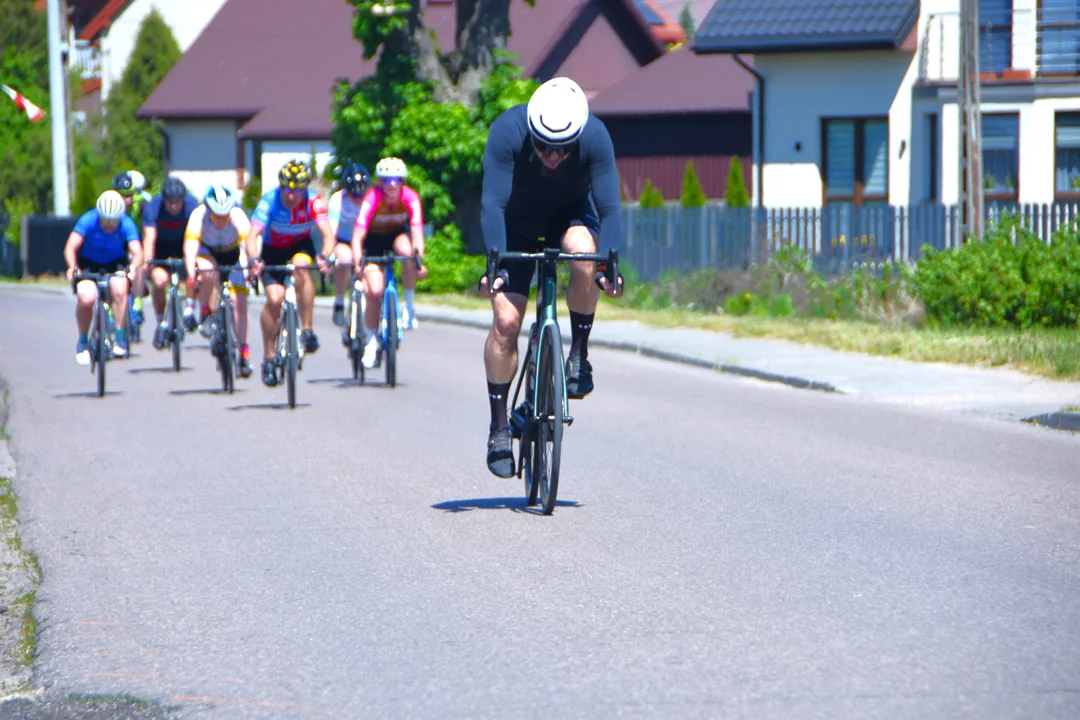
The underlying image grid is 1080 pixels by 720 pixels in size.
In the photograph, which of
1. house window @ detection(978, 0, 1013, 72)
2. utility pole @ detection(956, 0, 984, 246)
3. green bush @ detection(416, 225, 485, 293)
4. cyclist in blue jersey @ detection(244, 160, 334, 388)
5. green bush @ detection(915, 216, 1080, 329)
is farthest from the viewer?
house window @ detection(978, 0, 1013, 72)

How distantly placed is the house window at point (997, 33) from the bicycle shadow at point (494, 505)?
26.1m

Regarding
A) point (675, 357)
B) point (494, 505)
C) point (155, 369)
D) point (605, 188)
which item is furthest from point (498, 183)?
point (155, 369)

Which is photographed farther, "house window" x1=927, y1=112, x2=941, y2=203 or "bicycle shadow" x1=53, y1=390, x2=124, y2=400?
"house window" x1=927, y1=112, x2=941, y2=203

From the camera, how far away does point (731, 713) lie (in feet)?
14.9

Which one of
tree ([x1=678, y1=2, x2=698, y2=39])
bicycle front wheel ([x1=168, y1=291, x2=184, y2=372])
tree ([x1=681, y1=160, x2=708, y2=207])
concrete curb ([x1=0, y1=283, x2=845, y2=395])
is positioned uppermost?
tree ([x1=678, y1=2, x2=698, y2=39])

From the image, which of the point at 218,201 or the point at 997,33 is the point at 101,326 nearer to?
the point at 218,201

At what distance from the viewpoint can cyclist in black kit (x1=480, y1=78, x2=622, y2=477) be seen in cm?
705

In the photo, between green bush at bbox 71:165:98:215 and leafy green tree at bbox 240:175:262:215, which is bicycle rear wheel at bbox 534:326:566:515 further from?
green bush at bbox 71:165:98:215

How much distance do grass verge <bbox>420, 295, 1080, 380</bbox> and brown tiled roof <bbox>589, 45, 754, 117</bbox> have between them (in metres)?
21.6

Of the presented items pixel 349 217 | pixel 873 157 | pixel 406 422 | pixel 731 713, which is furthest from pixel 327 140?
pixel 731 713

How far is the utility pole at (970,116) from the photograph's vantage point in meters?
19.1

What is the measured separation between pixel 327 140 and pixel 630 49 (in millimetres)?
9272

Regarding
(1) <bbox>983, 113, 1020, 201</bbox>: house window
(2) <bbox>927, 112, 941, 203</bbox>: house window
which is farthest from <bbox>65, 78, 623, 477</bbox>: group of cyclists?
(1) <bbox>983, 113, 1020, 201</bbox>: house window

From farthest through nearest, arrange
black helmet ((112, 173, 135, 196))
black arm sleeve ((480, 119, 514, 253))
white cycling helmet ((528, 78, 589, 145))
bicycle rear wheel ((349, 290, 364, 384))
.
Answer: black helmet ((112, 173, 135, 196)) → bicycle rear wheel ((349, 290, 364, 384)) → black arm sleeve ((480, 119, 514, 253)) → white cycling helmet ((528, 78, 589, 145))
